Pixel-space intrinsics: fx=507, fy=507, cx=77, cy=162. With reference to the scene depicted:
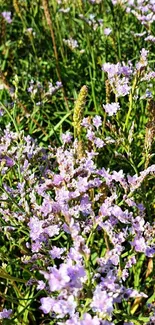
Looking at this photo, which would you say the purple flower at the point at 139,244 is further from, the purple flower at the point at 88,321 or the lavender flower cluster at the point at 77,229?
the purple flower at the point at 88,321

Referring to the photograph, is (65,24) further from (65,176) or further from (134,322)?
(134,322)

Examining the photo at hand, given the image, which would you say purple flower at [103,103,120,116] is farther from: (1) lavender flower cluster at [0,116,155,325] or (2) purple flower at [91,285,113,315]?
(2) purple flower at [91,285,113,315]

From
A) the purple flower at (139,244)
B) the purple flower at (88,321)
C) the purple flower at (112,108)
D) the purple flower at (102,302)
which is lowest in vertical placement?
the purple flower at (88,321)

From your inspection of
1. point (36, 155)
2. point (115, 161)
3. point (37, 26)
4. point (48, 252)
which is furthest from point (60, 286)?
point (37, 26)

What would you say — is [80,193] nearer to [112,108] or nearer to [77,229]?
[77,229]

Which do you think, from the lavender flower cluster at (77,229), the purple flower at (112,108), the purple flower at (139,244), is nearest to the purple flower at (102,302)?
the lavender flower cluster at (77,229)

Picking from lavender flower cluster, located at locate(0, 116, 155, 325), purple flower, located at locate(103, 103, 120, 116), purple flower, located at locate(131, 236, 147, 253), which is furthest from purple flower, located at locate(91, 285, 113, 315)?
purple flower, located at locate(103, 103, 120, 116)

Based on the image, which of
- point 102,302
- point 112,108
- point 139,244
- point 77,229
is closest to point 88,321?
point 102,302

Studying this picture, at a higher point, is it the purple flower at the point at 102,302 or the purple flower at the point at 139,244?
the purple flower at the point at 139,244
